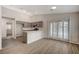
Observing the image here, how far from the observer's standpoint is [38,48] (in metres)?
2.89

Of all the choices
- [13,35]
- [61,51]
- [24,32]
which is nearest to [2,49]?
[13,35]

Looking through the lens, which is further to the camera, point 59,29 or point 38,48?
point 59,29

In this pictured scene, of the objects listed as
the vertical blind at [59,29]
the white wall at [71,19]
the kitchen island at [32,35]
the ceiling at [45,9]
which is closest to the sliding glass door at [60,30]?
the vertical blind at [59,29]

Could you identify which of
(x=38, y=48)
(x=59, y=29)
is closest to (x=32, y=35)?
(x=38, y=48)

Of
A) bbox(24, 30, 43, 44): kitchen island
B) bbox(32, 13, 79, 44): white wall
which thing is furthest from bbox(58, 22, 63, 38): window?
bbox(24, 30, 43, 44): kitchen island

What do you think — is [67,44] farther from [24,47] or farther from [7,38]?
[7,38]

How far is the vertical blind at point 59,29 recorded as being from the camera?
2.99m

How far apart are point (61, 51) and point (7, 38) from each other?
178cm

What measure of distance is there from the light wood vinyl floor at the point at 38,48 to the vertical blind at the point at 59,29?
27cm

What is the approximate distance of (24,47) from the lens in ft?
9.35

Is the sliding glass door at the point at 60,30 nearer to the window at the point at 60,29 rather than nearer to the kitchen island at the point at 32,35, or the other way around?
the window at the point at 60,29

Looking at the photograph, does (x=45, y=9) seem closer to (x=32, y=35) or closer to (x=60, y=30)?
(x=60, y=30)

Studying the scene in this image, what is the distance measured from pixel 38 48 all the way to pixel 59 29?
977mm
